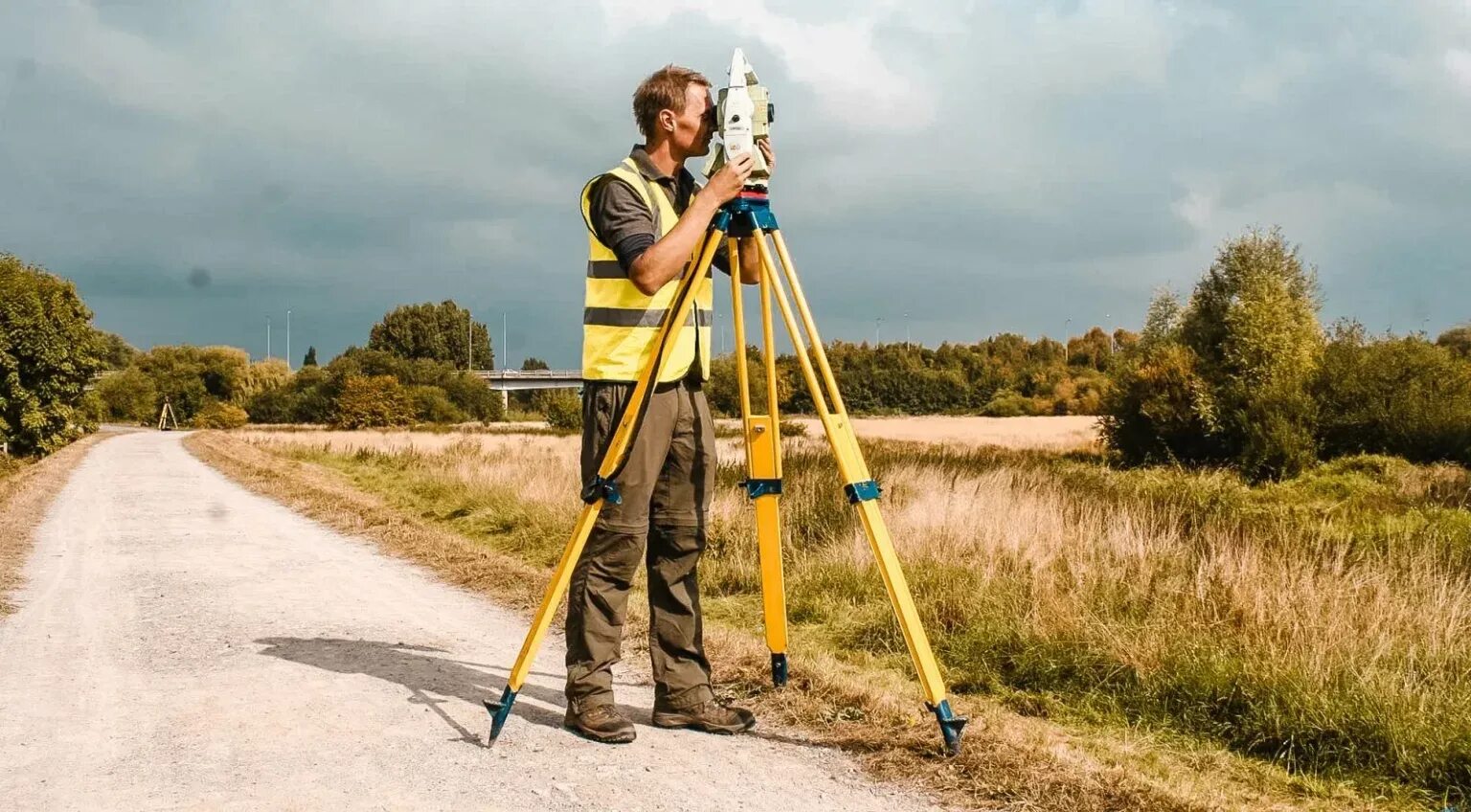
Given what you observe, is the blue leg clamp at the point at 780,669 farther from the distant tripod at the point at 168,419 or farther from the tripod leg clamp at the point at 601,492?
the distant tripod at the point at 168,419

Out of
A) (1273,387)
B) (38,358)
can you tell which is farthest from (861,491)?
(38,358)

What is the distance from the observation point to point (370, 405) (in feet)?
163

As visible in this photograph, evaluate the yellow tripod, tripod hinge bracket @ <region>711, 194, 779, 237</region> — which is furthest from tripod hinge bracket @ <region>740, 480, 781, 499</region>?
tripod hinge bracket @ <region>711, 194, 779, 237</region>

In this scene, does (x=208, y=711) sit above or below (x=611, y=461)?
below

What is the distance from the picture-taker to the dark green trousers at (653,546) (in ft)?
12.6

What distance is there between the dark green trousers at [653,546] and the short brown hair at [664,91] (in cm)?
106

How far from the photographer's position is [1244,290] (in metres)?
29.0

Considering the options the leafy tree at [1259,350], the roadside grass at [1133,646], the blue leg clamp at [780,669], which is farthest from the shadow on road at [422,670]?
the leafy tree at [1259,350]

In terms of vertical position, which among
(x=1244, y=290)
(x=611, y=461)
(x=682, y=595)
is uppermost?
(x=1244, y=290)

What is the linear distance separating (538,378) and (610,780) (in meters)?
99.3

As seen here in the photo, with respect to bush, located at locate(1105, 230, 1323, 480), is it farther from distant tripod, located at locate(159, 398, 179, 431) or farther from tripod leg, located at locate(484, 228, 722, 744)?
distant tripod, located at locate(159, 398, 179, 431)

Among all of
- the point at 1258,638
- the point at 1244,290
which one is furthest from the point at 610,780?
the point at 1244,290

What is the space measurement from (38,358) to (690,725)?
30.1m

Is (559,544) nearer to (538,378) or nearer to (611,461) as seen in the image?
(611,461)
